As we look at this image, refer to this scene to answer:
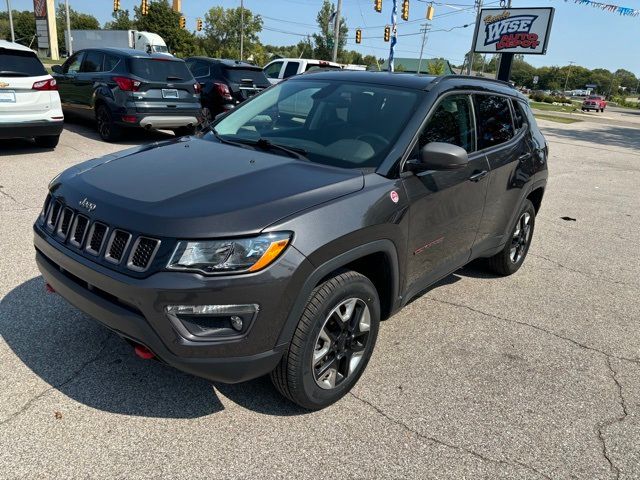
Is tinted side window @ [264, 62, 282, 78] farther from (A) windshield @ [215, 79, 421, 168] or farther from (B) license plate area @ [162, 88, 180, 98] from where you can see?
(A) windshield @ [215, 79, 421, 168]

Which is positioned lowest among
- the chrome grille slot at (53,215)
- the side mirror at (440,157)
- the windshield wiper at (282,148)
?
the chrome grille slot at (53,215)

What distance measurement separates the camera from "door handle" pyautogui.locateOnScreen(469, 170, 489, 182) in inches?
144

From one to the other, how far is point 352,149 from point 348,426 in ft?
5.20

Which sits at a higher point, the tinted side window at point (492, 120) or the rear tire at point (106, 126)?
the tinted side window at point (492, 120)

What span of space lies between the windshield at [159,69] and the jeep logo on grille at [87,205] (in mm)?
7861

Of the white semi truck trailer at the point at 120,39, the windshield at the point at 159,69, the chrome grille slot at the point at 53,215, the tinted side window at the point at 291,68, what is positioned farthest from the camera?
the white semi truck trailer at the point at 120,39

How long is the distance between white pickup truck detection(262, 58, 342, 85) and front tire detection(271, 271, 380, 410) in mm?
11741

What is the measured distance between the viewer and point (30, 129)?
807cm

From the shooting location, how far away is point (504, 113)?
439 centimetres

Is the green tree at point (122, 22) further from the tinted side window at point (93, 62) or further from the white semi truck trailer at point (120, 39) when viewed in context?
the tinted side window at point (93, 62)

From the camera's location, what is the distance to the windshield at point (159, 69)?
972cm

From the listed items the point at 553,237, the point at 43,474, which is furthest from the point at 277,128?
the point at 553,237

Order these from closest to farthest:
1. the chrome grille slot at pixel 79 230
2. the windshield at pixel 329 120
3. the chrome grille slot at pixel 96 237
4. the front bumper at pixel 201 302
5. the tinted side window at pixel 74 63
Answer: the front bumper at pixel 201 302 < the chrome grille slot at pixel 96 237 < the chrome grille slot at pixel 79 230 < the windshield at pixel 329 120 < the tinted side window at pixel 74 63

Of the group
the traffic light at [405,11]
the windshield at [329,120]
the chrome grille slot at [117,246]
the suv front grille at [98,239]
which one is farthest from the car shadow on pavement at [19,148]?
the traffic light at [405,11]
